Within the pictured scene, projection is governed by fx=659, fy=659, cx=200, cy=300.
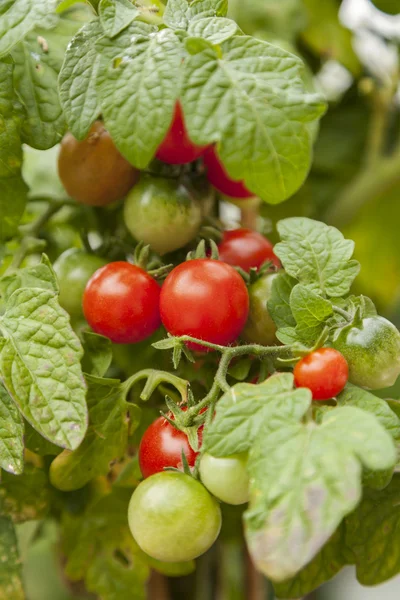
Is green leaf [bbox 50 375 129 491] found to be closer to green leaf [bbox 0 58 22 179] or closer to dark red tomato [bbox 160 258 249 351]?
dark red tomato [bbox 160 258 249 351]

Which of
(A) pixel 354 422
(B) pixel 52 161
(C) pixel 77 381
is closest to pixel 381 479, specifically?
(A) pixel 354 422

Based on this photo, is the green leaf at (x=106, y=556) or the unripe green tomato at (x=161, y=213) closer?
the unripe green tomato at (x=161, y=213)

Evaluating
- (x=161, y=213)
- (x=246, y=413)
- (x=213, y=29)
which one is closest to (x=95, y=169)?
(x=161, y=213)

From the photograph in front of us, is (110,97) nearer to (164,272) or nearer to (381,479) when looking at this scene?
(164,272)

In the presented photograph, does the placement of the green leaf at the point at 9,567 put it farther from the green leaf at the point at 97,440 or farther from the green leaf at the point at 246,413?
the green leaf at the point at 246,413

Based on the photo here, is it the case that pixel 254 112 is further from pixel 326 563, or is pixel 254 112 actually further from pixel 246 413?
pixel 326 563

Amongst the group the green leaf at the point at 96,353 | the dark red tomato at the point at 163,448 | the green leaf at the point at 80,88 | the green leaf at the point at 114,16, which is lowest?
the green leaf at the point at 96,353

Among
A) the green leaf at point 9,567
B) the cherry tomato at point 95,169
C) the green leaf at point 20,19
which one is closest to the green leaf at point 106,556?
the green leaf at point 9,567
